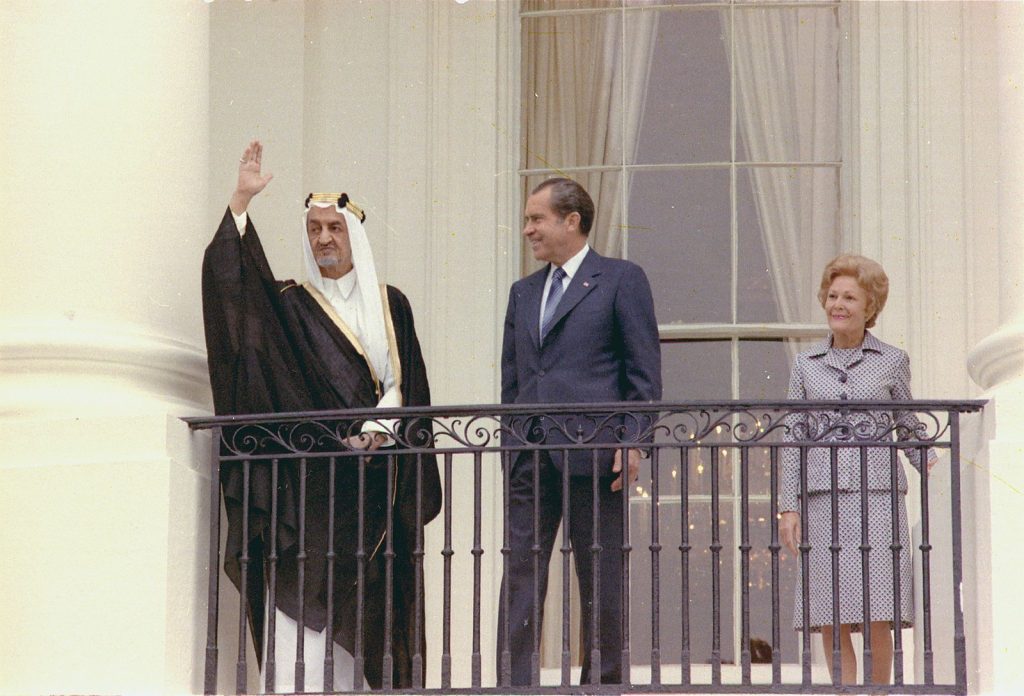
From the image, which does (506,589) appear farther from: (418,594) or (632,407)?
(632,407)

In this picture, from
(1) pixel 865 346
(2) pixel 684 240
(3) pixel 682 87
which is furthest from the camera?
(3) pixel 682 87

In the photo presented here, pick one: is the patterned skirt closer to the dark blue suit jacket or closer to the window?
the dark blue suit jacket

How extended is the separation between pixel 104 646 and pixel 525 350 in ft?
5.43

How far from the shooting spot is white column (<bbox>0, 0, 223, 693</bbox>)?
6957 mm

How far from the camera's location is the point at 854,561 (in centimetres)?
725

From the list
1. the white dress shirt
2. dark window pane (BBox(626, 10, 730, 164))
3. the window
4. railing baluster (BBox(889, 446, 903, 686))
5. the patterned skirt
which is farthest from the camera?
dark window pane (BBox(626, 10, 730, 164))

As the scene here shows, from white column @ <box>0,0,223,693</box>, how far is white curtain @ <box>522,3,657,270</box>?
2.02 meters

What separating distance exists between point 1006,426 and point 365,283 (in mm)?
2205

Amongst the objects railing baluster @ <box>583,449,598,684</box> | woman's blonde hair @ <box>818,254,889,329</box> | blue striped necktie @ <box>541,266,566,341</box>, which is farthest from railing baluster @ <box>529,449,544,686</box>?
woman's blonde hair @ <box>818,254,889,329</box>

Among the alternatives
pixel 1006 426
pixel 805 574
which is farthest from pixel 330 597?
pixel 1006 426

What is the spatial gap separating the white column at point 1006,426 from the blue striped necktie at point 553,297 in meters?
1.38

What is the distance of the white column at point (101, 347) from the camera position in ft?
22.8

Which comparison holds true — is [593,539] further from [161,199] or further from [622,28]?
[622,28]

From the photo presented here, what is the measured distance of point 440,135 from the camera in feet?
30.1
